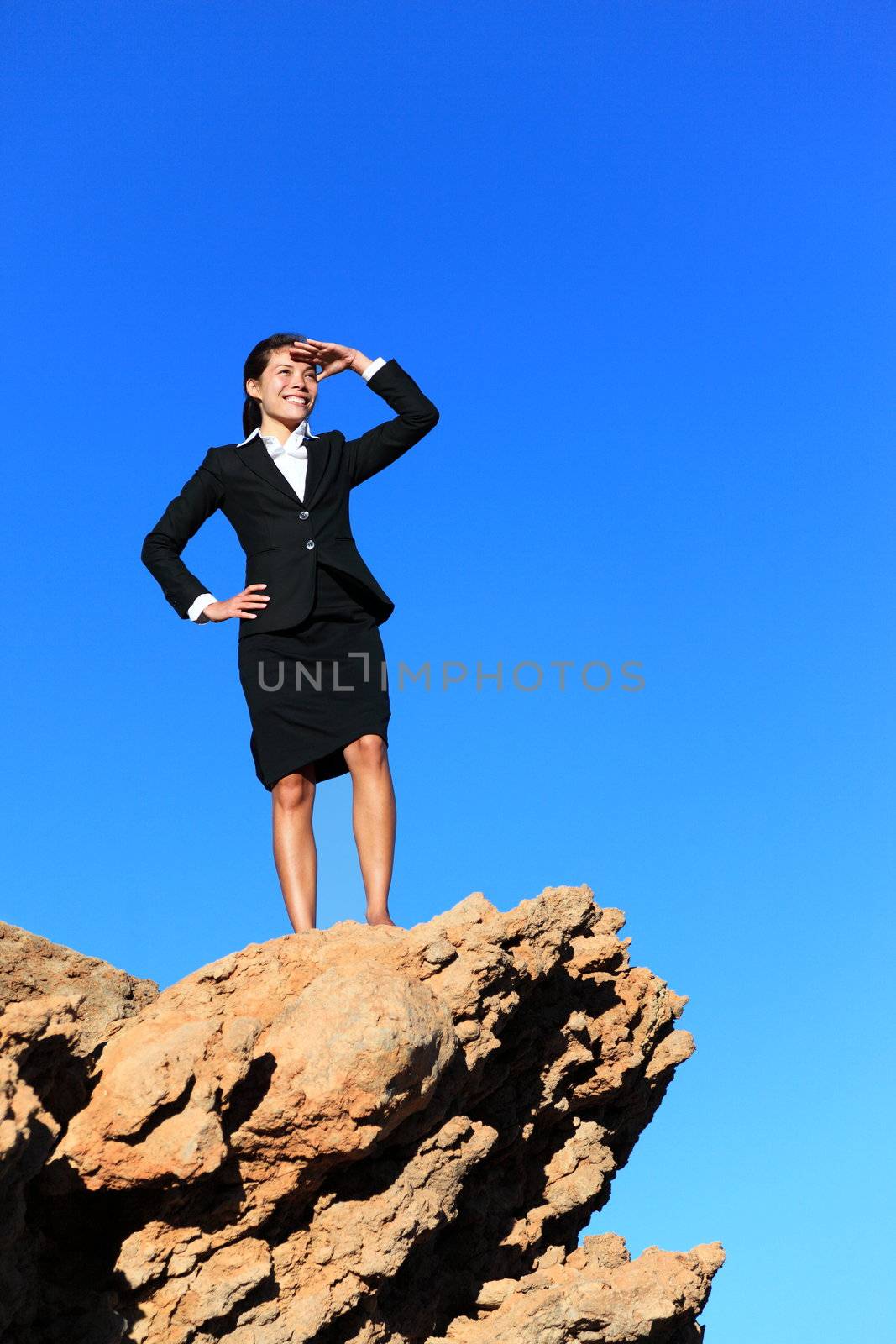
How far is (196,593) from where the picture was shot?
7047mm

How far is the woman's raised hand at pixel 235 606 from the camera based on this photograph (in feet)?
23.0

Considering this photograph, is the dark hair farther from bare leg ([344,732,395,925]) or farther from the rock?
the rock

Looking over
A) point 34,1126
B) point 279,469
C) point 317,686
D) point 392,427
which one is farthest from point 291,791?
point 34,1126

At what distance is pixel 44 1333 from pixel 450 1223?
2444 millimetres

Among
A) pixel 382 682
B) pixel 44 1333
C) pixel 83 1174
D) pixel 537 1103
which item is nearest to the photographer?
pixel 44 1333

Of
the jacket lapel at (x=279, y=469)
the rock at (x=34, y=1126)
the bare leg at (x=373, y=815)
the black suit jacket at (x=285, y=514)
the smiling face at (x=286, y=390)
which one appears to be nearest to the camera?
the rock at (x=34, y=1126)

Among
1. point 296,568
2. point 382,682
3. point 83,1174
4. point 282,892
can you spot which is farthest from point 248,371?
point 83,1174

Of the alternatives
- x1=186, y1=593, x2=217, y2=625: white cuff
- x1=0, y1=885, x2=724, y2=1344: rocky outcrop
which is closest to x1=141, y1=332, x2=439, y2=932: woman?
x1=186, y1=593, x2=217, y2=625: white cuff

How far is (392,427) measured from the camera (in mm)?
7523

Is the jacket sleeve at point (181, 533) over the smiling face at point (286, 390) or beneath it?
beneath

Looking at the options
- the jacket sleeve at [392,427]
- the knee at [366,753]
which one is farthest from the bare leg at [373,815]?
the jacket sleeve at [392,427]

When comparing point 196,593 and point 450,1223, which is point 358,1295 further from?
point 196,593

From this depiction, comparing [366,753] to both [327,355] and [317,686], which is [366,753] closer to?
[317,686]

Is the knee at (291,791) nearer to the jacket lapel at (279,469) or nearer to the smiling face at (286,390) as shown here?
the jacket lapel at (279,469)
